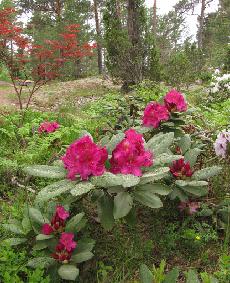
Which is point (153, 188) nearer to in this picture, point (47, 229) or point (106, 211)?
point (106, 211)

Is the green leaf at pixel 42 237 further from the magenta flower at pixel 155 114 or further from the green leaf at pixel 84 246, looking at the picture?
the magenta flower at pixel 155 114

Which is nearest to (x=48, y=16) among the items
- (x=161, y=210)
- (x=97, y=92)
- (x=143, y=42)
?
(x=97, y=92)

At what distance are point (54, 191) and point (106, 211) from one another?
1.20ft

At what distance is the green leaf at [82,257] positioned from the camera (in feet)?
7.10

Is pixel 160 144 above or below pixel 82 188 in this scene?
above

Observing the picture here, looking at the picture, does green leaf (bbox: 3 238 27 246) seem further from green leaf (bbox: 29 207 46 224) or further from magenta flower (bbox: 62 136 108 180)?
magenta flower (bbox: 62 136 108 180)

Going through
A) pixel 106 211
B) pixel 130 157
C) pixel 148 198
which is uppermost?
pixel 130 157

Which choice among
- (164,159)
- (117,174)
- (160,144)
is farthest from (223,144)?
(117,174)

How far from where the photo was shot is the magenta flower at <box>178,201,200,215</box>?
266cm

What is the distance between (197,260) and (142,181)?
2.43ft

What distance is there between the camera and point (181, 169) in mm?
2596

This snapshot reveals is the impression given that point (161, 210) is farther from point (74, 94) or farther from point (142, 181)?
point (74, 94)

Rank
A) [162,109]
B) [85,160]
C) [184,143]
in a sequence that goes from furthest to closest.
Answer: [162,109], [184,143], [85,160]

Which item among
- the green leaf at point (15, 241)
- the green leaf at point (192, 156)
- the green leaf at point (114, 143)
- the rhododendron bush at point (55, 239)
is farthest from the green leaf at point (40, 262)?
the green leaf at point (192, 156)
